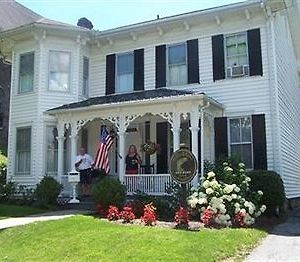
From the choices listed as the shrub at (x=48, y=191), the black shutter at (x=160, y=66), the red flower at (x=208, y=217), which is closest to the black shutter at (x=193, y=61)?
the black shutter at (x=160, y=66)

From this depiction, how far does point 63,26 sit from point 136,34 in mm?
3020

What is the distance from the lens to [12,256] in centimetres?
927

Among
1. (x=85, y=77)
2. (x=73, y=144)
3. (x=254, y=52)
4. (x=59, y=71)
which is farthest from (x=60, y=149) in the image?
(x=254, y=52)

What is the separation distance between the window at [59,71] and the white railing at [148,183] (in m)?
5.26

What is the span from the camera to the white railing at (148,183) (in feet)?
51.5

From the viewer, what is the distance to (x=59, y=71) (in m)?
19.0

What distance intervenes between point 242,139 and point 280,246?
6.90 m

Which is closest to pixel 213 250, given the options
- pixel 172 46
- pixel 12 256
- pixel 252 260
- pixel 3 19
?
pixel 252 260

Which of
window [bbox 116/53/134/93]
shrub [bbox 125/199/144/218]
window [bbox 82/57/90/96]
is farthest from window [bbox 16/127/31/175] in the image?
shrub [bbox 125/199/144/218]

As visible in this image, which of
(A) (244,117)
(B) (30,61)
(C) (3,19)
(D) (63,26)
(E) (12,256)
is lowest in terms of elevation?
(E) (12,256)

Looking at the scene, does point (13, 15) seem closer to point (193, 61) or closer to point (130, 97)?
point (130, 97)

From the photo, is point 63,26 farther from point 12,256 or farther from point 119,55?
point 12,256

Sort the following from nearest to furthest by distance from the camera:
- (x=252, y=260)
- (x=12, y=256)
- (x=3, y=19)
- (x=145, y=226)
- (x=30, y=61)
A: (x=252, y=260) → (x=12, y=256) → (x=145, y=226) → (x=30, y=61) → (x=3, y=19)

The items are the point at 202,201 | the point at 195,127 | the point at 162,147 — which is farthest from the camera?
the point at 162,147
